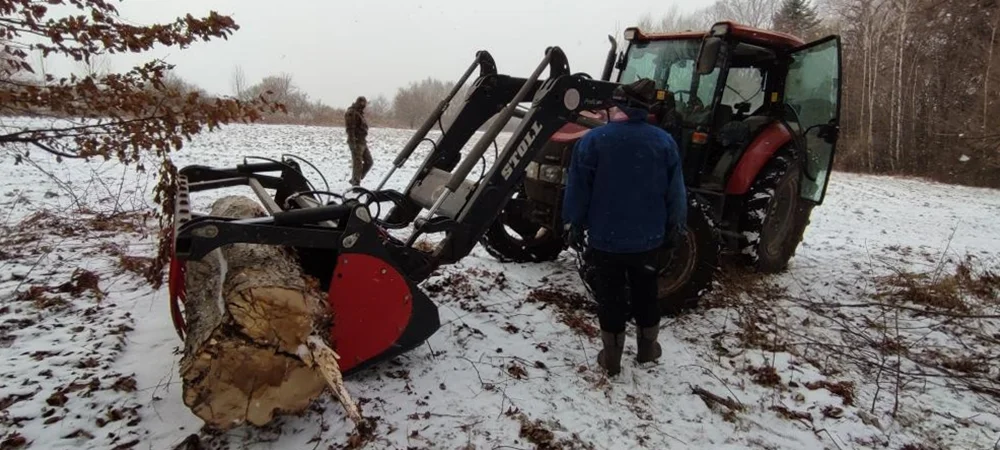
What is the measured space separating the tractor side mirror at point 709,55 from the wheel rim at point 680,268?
126cm

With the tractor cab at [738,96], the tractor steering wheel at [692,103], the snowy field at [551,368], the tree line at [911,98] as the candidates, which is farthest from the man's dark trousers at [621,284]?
the tree line at [911,98]

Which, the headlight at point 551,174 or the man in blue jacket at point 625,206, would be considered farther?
the headlight at point 551,174

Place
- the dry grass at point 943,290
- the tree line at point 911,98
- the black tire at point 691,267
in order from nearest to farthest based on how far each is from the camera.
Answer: the black tire at point 691,267
the dry grass at point 943,290
the tree line at point 911,98

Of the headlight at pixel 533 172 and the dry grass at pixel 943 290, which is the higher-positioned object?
the headlight at pixel 533 172

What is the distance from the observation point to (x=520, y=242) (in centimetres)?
571

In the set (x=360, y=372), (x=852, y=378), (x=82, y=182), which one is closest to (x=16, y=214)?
(x=82, y=182)

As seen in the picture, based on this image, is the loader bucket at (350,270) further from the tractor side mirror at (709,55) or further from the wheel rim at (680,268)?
the tractor side mirror at (709,55)

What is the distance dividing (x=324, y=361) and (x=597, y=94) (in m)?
2.53

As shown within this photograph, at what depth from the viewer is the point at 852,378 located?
3.70 metres

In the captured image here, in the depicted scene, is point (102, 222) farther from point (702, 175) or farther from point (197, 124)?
point (702, 175)

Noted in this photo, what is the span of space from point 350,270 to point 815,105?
503 cm

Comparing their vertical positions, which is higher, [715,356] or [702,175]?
[702,175]

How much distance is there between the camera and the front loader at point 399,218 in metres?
2.87

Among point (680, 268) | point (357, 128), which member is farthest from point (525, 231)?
point (357, 128)
